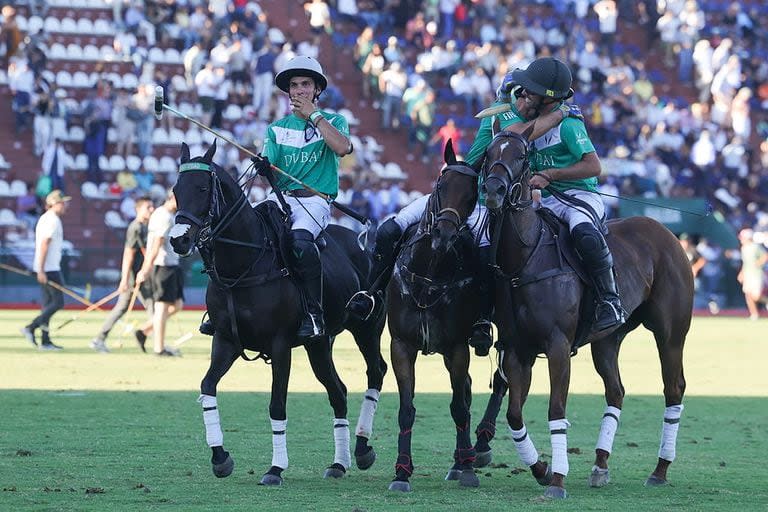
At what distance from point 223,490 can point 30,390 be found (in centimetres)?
727

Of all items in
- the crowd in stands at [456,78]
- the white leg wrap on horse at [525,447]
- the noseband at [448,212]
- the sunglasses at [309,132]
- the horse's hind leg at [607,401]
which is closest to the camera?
the noseband at [448,212]

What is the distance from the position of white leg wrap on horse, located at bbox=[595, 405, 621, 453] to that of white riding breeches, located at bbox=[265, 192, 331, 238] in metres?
2.59

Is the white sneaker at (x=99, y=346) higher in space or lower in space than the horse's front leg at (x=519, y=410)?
higher

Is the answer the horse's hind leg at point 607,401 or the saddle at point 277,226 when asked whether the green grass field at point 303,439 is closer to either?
the horse's hind leg at point 607,401

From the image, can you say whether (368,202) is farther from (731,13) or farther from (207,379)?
(207,379)

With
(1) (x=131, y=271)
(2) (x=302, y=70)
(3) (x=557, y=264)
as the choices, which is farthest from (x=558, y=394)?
(1) (x=131, y=271)

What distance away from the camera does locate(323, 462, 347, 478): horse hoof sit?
35.7ft

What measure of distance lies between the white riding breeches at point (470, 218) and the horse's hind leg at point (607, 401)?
1.40 meters

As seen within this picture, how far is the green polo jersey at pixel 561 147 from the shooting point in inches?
424

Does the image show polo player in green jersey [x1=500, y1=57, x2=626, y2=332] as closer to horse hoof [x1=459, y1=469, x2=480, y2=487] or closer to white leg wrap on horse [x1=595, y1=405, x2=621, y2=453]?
white leg wrap on horse [x1=595, y1=405, x2=621, y2=453]

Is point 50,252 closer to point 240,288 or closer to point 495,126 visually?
point 240,288

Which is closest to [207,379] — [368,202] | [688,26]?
[368,202]

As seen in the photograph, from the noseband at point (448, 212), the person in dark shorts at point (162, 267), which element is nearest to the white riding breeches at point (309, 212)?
the noseband at point (448, 212)

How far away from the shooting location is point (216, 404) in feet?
34.6
